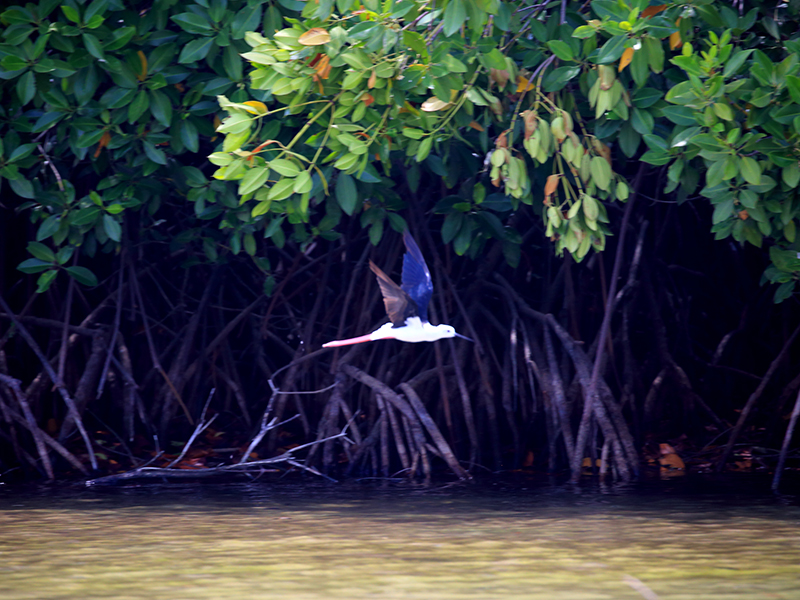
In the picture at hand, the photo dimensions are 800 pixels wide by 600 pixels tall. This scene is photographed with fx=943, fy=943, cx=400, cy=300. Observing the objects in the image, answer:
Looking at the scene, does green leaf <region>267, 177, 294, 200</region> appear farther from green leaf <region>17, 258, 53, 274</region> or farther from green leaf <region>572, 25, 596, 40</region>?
green leaf <region>17, 258, 53, 274</region>

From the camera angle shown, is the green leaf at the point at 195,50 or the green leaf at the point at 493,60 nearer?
the green leaf at the point at 493,60

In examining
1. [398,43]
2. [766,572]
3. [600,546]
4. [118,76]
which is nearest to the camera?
[766,572]

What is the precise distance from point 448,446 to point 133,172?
221 cm

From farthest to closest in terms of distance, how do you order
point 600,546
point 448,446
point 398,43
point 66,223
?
point 448,446 < point 66,223 < point 398,43 < point 600,546

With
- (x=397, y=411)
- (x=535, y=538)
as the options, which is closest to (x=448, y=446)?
(x=397, y=411)

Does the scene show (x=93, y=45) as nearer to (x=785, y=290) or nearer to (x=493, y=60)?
(x=493, y=60)

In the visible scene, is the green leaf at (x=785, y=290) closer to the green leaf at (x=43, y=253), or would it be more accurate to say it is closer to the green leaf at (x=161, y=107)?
the green leaf at (x=161, y=107)

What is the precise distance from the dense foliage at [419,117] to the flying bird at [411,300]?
0.21 metres

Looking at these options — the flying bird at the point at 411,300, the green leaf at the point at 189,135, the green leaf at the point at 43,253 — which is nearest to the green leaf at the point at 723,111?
the flying bird at the point at 411,300

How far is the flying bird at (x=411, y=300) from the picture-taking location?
4.69 m

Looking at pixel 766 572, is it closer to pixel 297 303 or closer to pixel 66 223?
pixel 66 223

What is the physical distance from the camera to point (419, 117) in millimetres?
4012

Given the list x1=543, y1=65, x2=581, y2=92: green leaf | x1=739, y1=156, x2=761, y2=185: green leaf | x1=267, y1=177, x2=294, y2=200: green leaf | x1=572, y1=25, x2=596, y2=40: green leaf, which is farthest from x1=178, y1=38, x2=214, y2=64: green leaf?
x1=739, y1=156, x2=761, y2=185: green leaf

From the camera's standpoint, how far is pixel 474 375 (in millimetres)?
5758
